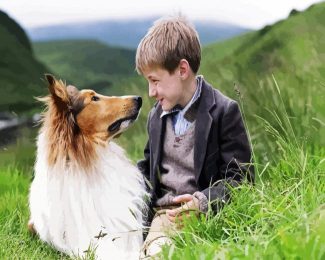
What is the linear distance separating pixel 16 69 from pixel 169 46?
10.4 feet

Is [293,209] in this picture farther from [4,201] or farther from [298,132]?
[4,201]

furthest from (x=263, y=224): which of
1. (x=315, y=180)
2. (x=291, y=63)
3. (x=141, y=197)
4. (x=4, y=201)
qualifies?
(x=291, y=63)

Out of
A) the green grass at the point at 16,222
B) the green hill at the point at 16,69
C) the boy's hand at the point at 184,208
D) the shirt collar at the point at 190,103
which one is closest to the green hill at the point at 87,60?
the green hill at the point at 16,69

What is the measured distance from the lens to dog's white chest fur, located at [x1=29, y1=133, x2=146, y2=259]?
4.28 m

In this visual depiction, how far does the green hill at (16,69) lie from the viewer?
21.9 feet

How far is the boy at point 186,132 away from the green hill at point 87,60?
2.29 metres

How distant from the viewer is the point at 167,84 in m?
4.22

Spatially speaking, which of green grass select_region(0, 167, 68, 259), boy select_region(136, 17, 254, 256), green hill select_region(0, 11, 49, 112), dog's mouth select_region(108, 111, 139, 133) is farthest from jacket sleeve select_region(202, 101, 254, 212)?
green hill select_region(0, 11, 49, 112)

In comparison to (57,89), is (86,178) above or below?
below

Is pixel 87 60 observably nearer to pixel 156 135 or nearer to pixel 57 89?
pixel 156 135

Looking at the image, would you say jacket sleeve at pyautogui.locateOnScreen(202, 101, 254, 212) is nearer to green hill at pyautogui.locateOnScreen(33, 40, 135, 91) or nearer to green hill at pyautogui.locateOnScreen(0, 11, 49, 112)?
green hill at pyautogui.locateOnScreen(33, 40, 135, 91)

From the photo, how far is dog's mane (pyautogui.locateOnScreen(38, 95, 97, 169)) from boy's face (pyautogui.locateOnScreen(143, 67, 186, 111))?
0.43 m

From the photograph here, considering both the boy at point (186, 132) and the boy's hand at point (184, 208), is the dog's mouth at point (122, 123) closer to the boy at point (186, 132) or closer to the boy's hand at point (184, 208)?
the boy at point (186, 132)

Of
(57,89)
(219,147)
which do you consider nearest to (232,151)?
(219,147)
